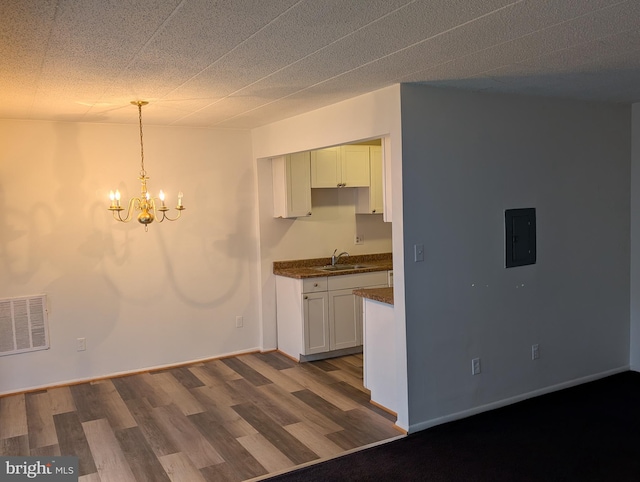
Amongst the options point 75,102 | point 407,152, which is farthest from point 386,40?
point 75,102

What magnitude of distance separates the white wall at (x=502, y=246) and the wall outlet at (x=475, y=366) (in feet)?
0.13

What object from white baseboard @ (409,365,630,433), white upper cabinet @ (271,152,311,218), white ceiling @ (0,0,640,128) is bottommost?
white baseboard @ (409,365,630,433)

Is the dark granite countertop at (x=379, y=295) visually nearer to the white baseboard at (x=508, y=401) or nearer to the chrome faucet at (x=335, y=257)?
the white baseboard at (x=508, y=401)

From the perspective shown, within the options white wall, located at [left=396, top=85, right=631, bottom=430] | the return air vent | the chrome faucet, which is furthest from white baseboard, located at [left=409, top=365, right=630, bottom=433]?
the return air vent

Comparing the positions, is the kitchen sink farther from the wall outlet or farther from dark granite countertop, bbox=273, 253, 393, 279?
the wall outlet

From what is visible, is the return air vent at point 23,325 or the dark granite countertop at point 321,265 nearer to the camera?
the return air vent at point 23,325

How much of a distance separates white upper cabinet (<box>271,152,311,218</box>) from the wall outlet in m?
2.50

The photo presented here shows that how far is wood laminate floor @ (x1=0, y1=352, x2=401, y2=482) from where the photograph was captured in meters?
3.52

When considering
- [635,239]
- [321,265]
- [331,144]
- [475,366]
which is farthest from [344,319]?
[635,239]

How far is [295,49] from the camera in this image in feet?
9.18

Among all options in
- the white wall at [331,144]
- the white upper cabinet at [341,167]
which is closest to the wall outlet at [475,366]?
the white wall at [331,144]

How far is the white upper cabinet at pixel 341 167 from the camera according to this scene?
5973 mm

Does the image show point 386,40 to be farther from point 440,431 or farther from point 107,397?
point 107,397

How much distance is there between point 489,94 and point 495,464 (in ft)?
8.30
